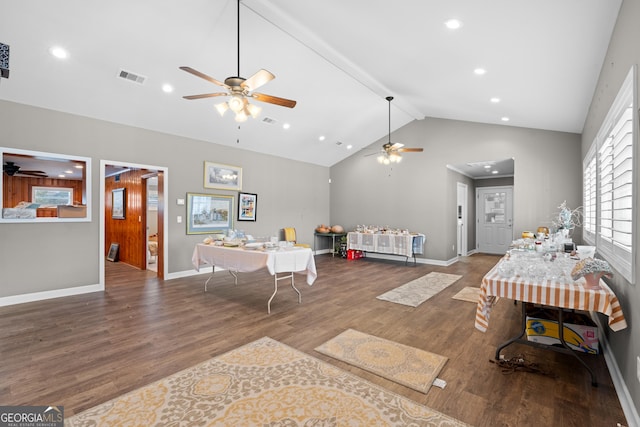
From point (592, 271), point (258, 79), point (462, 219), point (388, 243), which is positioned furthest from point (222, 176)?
point (462, 219)

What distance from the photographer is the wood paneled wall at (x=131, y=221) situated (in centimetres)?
683

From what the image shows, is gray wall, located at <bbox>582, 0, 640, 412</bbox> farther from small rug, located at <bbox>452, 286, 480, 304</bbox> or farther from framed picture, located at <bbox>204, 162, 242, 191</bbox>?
framed picture, located at <bbox>204, 162, 242, 191</bbox>

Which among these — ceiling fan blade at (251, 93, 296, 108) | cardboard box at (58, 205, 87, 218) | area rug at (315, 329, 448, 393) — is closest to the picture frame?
cardboard box at (58, 205, 87, 218)

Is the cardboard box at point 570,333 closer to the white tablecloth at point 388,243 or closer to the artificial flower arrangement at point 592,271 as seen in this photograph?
the artificial flower arrangement at point 592,271

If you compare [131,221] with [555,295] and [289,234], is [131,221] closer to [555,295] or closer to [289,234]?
[289,234]

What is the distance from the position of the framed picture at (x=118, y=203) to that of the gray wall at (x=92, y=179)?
274cm

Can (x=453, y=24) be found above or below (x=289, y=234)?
above

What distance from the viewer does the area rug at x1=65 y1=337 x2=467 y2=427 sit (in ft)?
5.91

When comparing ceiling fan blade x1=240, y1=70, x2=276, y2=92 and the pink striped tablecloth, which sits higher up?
ceiling fan blade x1=240, y1=70, x2=276, y2=92

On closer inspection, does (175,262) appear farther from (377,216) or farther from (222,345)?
(377,216)

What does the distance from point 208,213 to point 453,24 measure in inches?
214

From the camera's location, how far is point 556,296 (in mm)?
2156

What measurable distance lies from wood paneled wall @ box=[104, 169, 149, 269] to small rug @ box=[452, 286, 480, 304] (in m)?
6.58

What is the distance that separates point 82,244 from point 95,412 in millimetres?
3836
